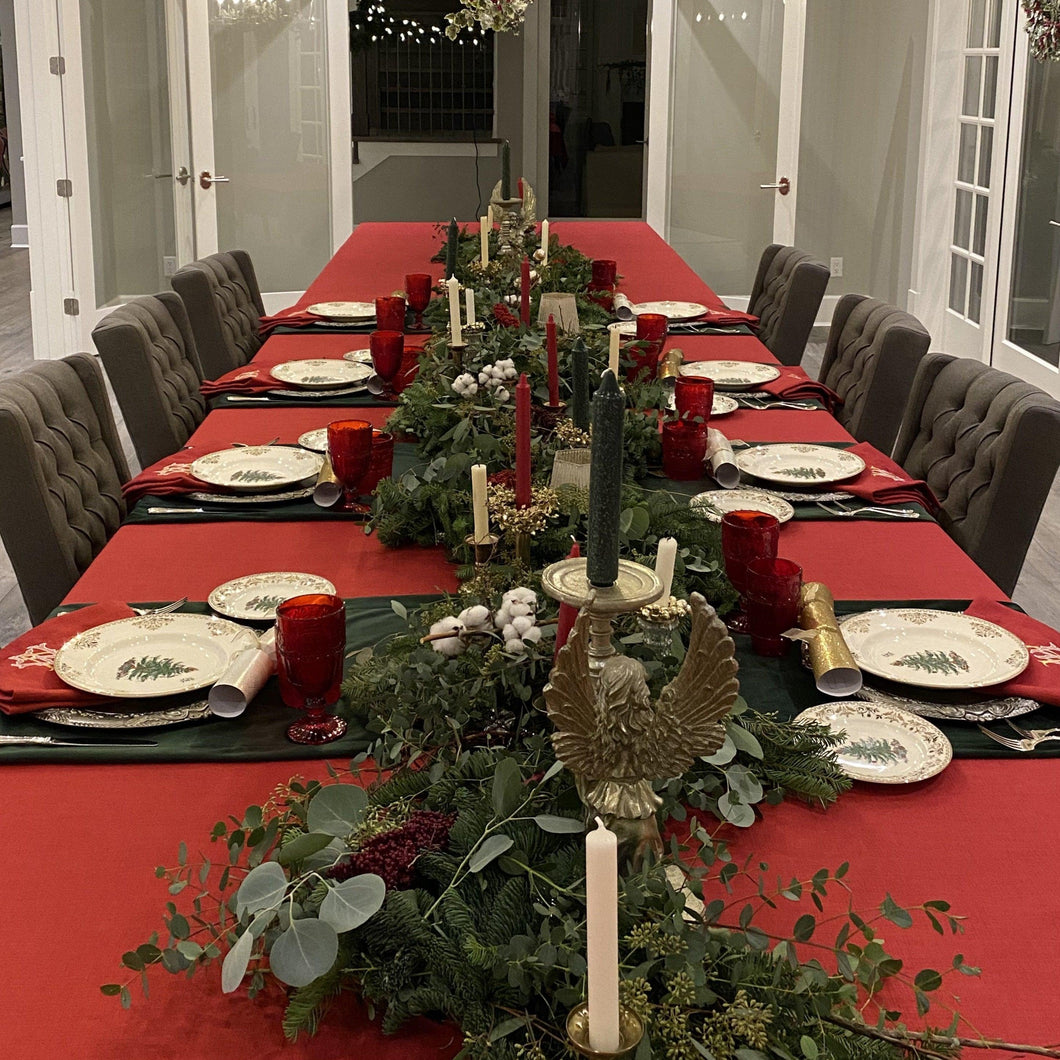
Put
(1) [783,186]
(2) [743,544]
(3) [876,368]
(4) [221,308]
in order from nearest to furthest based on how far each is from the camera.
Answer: (2) [743,544]
(3) [876,368]
(4) [221,308]
(1) [783,186]

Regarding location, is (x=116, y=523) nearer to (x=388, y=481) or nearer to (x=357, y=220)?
(x=388, y=481)

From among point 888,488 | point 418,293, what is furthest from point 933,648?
point 418,293

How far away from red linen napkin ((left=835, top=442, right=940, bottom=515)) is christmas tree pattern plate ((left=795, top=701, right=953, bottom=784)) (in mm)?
836

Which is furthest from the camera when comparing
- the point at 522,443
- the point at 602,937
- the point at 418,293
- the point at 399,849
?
the point at 418,293

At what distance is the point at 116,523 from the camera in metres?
2.45

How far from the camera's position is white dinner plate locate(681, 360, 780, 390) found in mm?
2896

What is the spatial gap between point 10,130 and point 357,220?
4.38 metres

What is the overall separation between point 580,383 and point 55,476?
996 mm

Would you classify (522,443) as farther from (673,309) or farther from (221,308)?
(221,308)

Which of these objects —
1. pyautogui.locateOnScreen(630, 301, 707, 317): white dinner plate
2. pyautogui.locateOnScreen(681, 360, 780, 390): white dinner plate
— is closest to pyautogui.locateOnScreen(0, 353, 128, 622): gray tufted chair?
pyautogui.locateOnScreen(681, 360, 780, 390): white dinner plate

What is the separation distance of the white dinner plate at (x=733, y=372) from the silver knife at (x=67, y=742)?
178cm

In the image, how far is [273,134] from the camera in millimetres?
7105

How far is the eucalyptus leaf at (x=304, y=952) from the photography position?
0.87 m

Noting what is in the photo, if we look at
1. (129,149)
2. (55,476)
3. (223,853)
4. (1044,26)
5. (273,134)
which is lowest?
(223,853)
